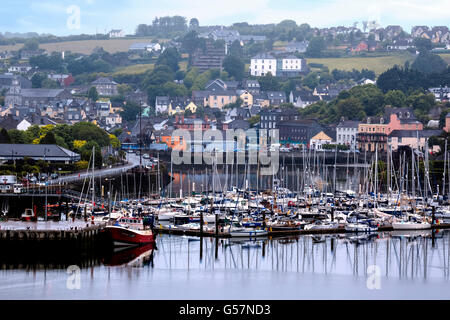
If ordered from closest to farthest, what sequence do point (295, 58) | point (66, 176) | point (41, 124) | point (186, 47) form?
1. point (66, 176)
2. point (41, 124)
3. point (295, 58)
4. point (186, 47)

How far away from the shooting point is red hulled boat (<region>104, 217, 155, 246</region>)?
30.0 meters

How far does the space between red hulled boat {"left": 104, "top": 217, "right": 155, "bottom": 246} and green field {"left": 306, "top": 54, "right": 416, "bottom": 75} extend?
8164cm

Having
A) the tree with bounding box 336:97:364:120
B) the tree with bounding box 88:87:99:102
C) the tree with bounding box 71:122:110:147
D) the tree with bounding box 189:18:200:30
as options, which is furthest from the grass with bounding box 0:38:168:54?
the tree with bounding box 71:122:110:147

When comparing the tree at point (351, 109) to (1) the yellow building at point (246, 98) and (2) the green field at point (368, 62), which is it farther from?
(2) the green field at point (368, 62)

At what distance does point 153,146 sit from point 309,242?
3812 centimetres

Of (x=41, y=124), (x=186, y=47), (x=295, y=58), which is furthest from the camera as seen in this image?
(x=186, y=47)

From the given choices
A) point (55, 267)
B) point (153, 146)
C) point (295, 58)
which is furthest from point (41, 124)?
point (295, 58)

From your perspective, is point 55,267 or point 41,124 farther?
point 41,124

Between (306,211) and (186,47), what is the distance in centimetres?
9339

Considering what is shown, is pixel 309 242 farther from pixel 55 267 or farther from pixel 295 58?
pixel 295 58

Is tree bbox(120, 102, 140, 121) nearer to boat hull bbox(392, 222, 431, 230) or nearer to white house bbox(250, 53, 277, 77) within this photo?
white house bbox(250, 53, 277, 77)

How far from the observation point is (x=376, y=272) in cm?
2755

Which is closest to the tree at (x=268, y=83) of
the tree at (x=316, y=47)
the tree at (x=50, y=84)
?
the tree at (x=316, y=47)

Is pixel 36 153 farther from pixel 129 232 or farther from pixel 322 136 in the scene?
pixel 322 136
